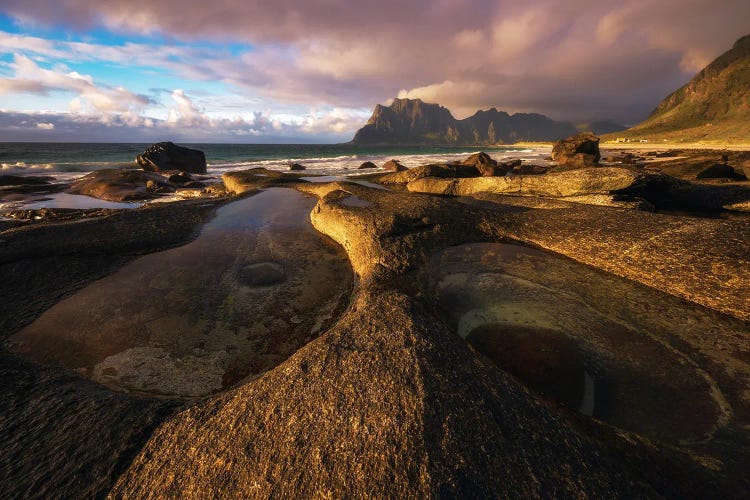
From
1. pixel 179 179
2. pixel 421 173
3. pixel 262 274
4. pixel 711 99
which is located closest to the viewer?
pixel 262 274

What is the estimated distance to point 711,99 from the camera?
4601 inches

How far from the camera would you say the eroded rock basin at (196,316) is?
11.0 feet

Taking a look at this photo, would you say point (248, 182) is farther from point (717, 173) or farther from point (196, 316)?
point (717, 173)

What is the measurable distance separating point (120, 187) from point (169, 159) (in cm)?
1303

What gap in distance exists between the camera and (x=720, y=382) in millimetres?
2846

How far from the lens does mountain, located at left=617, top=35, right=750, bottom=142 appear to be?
100938 millimetres

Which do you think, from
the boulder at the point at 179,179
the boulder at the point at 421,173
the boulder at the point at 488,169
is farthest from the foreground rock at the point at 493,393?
the boulder at the point at 179,179

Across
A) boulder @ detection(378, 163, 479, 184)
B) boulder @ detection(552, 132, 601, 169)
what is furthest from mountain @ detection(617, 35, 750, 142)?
boulder @ detection(378, 163, 479, 184)

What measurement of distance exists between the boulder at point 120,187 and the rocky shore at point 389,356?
1030 centimetres

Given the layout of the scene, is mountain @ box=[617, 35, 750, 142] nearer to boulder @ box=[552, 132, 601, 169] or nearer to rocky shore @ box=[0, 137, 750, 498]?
boulder @ box=[552, 132, 601, 169]

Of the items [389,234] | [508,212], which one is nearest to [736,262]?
[508,212]

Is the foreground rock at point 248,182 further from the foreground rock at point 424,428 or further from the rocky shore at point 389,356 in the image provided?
the foreground rock at point 424,428

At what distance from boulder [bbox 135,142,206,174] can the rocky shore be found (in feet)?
79.1

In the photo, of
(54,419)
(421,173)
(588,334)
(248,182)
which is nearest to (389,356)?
(588,334)
